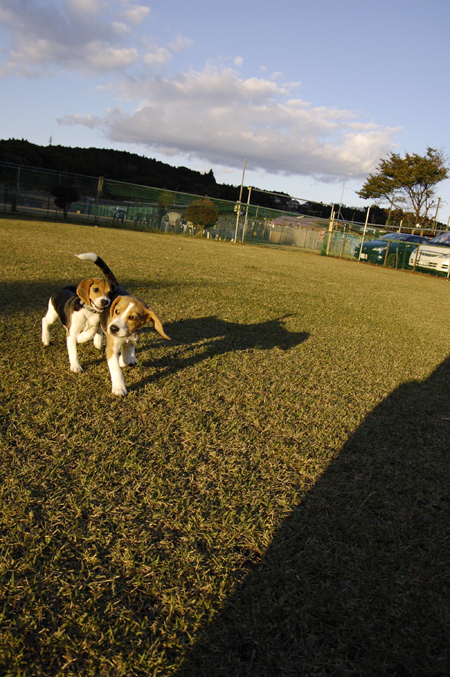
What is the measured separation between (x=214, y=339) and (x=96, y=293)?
1665 mm

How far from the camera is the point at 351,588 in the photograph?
1527 mm

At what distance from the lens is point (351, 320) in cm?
628

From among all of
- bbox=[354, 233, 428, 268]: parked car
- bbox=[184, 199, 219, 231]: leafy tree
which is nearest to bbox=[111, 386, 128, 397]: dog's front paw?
bbox=[354, 233, 428, 268]: parked car

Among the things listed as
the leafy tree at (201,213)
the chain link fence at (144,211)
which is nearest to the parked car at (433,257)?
the chain link fence at (144,211)

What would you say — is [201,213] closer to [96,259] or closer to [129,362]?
[96,259]

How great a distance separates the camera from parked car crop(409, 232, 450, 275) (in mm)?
19031

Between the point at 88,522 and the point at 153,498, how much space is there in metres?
0.29

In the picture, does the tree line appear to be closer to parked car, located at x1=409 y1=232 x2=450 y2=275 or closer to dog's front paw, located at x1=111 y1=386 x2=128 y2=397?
parked car, located at x1=409 y1=232 x2=450 y2=275

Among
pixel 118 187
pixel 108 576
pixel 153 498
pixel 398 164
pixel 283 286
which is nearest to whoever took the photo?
pixel 108 576

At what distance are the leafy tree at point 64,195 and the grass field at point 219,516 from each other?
64.0 ft

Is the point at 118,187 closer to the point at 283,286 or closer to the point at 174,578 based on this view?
the point at 283,286

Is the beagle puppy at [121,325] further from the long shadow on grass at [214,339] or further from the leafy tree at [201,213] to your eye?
the leafy tree at [201,213]

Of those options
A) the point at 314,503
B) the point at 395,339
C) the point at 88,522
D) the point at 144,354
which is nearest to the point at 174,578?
the point at 88,522

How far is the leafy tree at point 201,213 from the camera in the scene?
953 inches
